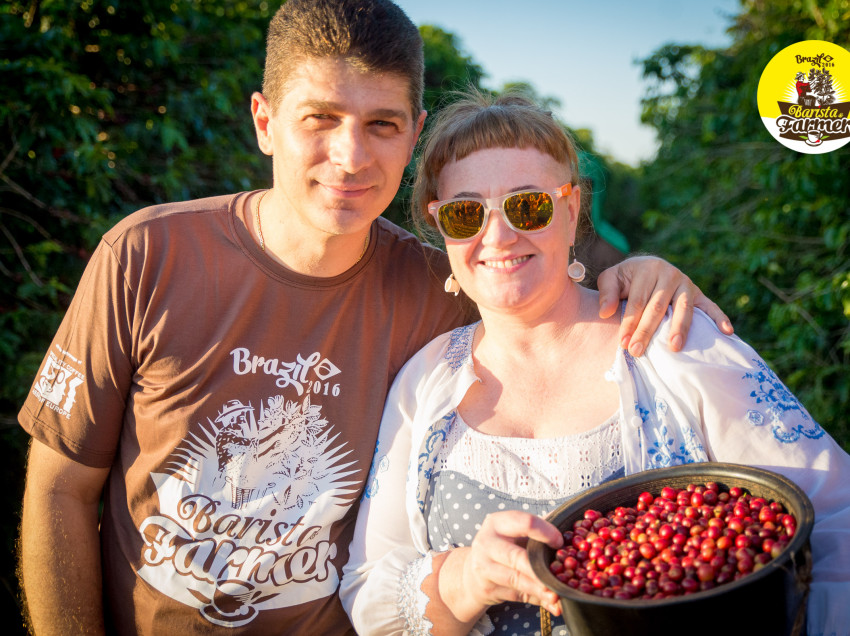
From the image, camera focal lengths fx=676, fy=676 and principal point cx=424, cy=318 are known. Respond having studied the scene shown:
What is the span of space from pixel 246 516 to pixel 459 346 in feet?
2.94

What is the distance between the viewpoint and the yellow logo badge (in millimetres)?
3535

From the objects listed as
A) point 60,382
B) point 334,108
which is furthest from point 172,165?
point 334,108

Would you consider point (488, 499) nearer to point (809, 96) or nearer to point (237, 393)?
point (237, 393)

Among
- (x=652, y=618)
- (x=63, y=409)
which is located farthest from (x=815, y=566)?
(x=63, y=409)

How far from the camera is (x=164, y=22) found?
13.5 ft

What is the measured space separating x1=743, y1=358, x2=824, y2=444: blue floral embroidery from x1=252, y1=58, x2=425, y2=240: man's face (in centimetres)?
128

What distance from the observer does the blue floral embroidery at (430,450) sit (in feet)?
6.81

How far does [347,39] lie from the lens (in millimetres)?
2129

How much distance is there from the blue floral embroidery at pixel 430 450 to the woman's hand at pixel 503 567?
31cm

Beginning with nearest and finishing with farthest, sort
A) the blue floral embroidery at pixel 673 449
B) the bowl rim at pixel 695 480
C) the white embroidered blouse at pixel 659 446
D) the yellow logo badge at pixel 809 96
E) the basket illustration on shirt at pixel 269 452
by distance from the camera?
1. the bowl rim at pixel 695 480
2. the white embroidered blouse at pixel 659 446
3. the blue floral embroidery at pixel 673 449
4. the basket illustration on shirt at pixel 269 452
5. the yellow logo badge at pixel 809 96

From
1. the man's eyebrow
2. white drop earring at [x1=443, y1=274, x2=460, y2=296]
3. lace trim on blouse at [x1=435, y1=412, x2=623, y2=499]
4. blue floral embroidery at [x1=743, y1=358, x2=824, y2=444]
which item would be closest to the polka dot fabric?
lace trim on blouse at [x1=435, y1=412, x2=623, y2=499]

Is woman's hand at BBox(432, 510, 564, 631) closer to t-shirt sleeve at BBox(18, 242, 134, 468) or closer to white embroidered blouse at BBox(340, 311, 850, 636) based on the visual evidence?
white embroidered blouse at BBox(340, 311, 850, 636)

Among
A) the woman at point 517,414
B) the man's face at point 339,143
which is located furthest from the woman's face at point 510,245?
the man's face at point 339,143

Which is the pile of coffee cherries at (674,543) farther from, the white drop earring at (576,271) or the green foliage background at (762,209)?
the green foliage background at (762,209)
